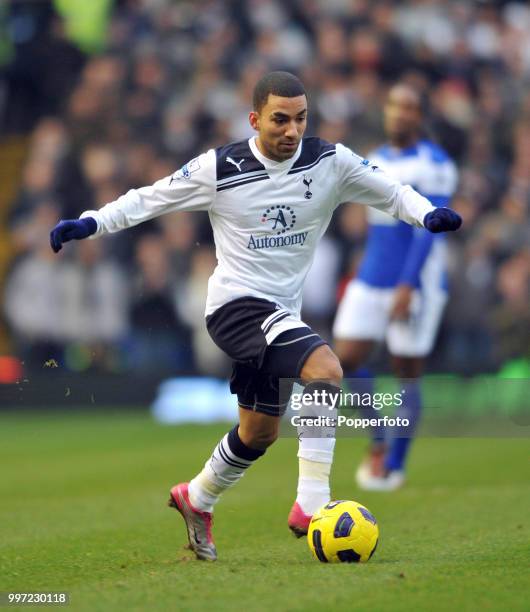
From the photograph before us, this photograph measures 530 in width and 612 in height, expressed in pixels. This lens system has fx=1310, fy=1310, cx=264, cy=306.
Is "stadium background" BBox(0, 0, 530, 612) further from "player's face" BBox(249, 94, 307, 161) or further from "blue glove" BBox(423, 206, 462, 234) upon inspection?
"player's face" BBox(249, 94, 307, 161)

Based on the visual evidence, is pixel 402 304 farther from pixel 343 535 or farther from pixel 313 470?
pixel 343 535

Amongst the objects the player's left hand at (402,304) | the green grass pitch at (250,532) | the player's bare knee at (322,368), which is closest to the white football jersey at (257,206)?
the player's bare knee at (322,368)

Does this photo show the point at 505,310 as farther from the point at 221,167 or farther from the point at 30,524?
the point at 221,167

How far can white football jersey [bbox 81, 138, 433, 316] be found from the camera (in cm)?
583

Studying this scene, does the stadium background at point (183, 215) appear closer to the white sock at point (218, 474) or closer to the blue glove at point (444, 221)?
the white sock at point (218, 474)

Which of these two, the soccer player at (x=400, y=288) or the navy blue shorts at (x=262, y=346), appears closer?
the navy blue shorts at (x=262, y=346)

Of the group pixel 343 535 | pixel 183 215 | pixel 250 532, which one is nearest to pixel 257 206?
pixel 343 535

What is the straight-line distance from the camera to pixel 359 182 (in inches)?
238

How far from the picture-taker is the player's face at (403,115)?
895cm

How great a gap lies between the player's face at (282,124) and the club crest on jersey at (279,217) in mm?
236

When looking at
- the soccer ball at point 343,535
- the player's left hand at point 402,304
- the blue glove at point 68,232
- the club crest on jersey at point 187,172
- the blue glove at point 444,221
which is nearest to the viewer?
the soccer ball at point 343,535

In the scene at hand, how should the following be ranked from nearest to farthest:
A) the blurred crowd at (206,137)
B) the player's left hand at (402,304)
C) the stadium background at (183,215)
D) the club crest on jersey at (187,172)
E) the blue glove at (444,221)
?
the blue glove at (444,221) < the club crest on jersey at (187,172) < the player's left hand at (402,304) < the stadium background at (183,215) < the blurred crowd at (206,137)

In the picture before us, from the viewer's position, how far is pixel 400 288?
354 inches

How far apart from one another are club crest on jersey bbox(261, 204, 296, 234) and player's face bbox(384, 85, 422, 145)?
3.32m
